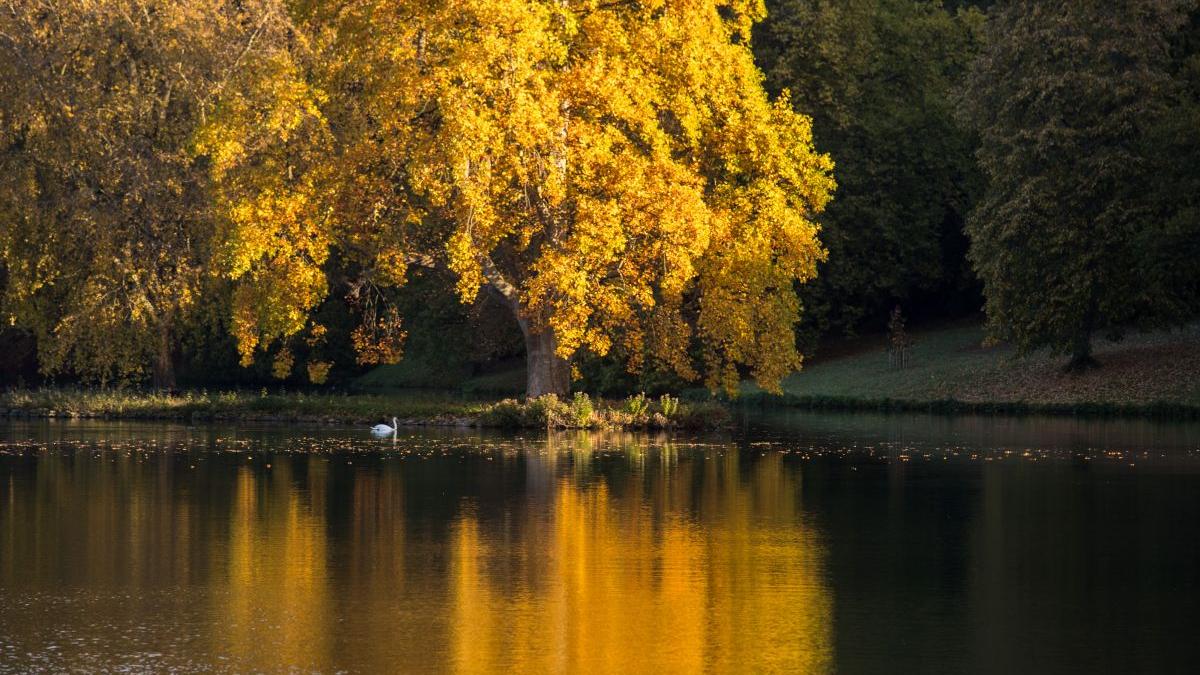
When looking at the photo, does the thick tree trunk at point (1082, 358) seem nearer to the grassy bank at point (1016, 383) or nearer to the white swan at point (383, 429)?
the grassy bank at point (1016, 383)

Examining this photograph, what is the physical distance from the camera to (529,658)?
13.5m

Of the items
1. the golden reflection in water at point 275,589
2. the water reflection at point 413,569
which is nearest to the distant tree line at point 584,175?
the water reflection at point 413,569

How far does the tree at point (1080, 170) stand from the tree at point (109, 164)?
2410cm

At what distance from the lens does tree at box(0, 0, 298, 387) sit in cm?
5159

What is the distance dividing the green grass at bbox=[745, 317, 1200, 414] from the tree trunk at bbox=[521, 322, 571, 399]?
16212 mm

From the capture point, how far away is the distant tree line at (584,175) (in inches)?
1628

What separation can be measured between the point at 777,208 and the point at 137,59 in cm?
2259

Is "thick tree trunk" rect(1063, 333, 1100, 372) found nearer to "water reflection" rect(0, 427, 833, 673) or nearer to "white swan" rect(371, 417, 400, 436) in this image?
"white swan" rect(371, 417, 400, 436)

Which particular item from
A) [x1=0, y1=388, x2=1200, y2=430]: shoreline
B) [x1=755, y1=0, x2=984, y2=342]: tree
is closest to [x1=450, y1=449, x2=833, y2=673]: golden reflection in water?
[x1=0, y1=388, x2=1200, y2=430]: shoreline

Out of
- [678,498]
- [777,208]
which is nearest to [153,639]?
[678,498]

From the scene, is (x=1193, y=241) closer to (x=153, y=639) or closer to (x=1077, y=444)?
(x=1077, y=444)

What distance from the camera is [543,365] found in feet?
148

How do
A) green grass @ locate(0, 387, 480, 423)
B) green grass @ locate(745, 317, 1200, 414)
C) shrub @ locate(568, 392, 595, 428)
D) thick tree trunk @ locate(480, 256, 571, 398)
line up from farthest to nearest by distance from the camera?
green grass @ locate(745, 317, 1200, 414), green grass @ locate(0, 387, 480, 423), thick tree trunk @ locate(480, 256, 571, 398), shrub @ locate(568, 392, 595, 428)

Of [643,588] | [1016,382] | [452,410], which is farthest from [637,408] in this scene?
[643,588]
